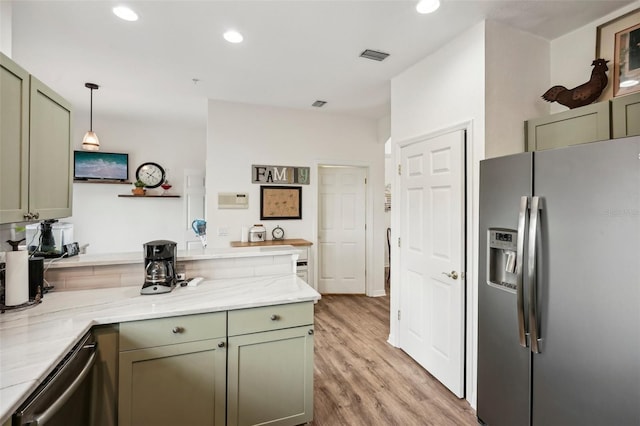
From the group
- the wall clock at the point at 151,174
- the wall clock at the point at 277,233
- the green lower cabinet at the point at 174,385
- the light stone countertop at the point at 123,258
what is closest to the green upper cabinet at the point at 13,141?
the light stone countertop at the point at 123,258

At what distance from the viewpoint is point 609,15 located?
82.4 inches

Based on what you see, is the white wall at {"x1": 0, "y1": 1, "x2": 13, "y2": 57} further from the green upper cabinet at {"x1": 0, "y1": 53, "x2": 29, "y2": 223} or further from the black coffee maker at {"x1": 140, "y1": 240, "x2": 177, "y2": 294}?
the black coffee maker at {"x1": 140, "y1": 240, "x2": 177, "y2": 294}

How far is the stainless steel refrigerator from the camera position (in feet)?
4.12

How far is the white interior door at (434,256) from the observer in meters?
2.32

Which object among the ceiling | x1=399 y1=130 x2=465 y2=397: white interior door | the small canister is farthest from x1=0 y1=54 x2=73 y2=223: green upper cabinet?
x1=399 y1=130 x2=465 y2=397: white interior door

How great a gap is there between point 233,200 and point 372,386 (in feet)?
9.37

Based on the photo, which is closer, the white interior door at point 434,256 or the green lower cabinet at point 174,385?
the green lower cabinet at point 174,385

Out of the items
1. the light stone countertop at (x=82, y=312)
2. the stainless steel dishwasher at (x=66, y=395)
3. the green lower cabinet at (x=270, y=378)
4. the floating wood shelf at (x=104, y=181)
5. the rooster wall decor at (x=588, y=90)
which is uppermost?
the rooster wall decor at (x=588, y=90)

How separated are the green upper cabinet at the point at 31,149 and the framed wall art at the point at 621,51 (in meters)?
3.54

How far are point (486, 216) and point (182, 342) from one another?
193 cm

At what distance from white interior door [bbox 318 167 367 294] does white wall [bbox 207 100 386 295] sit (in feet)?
0.50

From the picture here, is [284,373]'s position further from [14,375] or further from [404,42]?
[404,42]

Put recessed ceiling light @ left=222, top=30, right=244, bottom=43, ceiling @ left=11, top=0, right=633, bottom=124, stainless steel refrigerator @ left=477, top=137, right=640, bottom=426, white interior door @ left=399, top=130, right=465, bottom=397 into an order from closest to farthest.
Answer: stainless steel refrigerator @ left=477, top=137, right=640, bottom=426 < ceiling @ left=11, top=0, right=633, bottom=124 < white interior door @ left=399, top=130, right=465, bottom=397 < recessed ceiling light @ left=222, top=30, right=244, bottom=43

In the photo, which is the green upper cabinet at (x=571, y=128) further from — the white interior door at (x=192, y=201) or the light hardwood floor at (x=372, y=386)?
the white interior door at (x=192, y=201)
